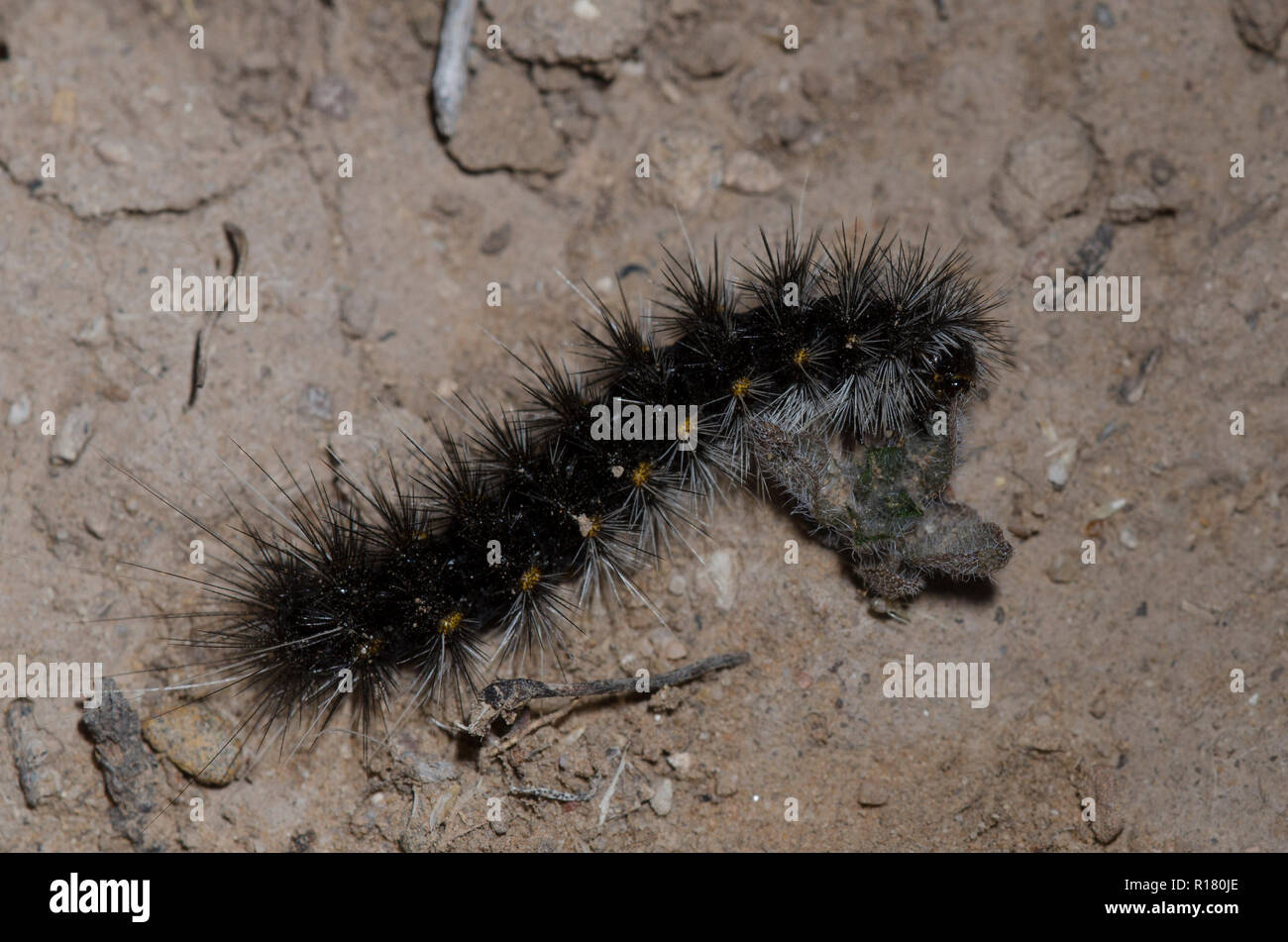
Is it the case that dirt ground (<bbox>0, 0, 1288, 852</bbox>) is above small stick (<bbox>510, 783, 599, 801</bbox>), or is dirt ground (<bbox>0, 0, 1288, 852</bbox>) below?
above

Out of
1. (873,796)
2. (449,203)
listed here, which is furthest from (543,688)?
(449,203)

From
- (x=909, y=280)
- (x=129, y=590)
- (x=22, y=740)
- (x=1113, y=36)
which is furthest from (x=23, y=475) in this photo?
(x=1113, y=36)

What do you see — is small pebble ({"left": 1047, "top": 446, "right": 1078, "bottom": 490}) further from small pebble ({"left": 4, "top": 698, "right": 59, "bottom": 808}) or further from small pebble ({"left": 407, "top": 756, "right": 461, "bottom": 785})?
small pebble ({"left": 4, "top": 698, "right": 59, "bottom": 808})

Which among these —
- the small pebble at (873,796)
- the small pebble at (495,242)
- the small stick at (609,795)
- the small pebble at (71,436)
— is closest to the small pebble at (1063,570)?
the small pebble at (873,796)

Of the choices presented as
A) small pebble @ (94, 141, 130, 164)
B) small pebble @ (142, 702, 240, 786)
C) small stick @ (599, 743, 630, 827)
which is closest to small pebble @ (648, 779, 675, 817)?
small stick @ (599, 743, 630, 827)

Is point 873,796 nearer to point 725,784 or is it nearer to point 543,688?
point 725,784

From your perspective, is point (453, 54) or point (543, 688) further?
point (453, 54)
